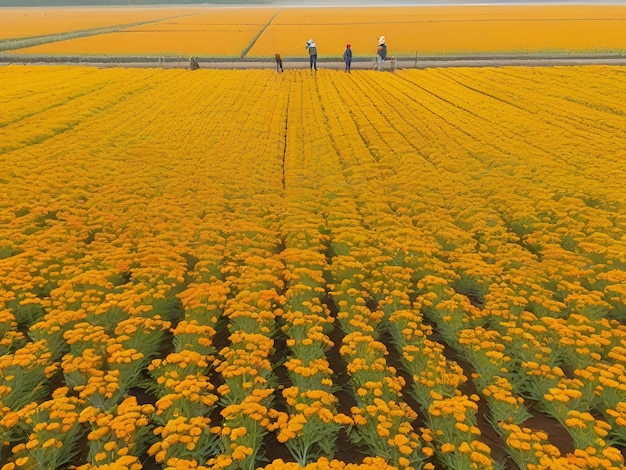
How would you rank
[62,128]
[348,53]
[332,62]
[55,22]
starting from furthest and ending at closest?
[55,22]
[332,62]
[348,53]
[62,128]

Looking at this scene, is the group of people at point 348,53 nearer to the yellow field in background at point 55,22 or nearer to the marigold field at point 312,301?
the marigold field at point 312,301

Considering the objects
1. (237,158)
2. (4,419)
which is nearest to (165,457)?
(4,419)

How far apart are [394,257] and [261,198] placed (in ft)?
14.9

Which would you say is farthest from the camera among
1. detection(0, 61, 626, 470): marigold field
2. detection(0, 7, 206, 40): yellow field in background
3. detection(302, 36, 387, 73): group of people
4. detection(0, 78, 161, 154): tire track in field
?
detection(0, 7, 206, 40): yellow field in background

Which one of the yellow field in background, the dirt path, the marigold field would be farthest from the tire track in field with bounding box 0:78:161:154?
the yellow field in background

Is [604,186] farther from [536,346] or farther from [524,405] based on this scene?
[524,405]

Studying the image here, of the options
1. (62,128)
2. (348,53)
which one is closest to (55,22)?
(348,53)

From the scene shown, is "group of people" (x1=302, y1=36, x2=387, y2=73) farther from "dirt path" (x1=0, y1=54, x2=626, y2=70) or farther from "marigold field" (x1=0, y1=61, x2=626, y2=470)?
"marigold field" (x1=0, y1=61, x2=626, y2=470)

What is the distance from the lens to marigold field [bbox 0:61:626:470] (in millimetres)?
5148

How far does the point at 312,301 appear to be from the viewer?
7543 mm

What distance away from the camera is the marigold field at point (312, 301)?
16.9 feet

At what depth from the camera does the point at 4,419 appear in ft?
16.3

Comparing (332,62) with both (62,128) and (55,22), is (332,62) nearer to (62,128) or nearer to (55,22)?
(62,128)

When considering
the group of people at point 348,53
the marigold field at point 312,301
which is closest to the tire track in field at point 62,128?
the marigold field at point 312,301
